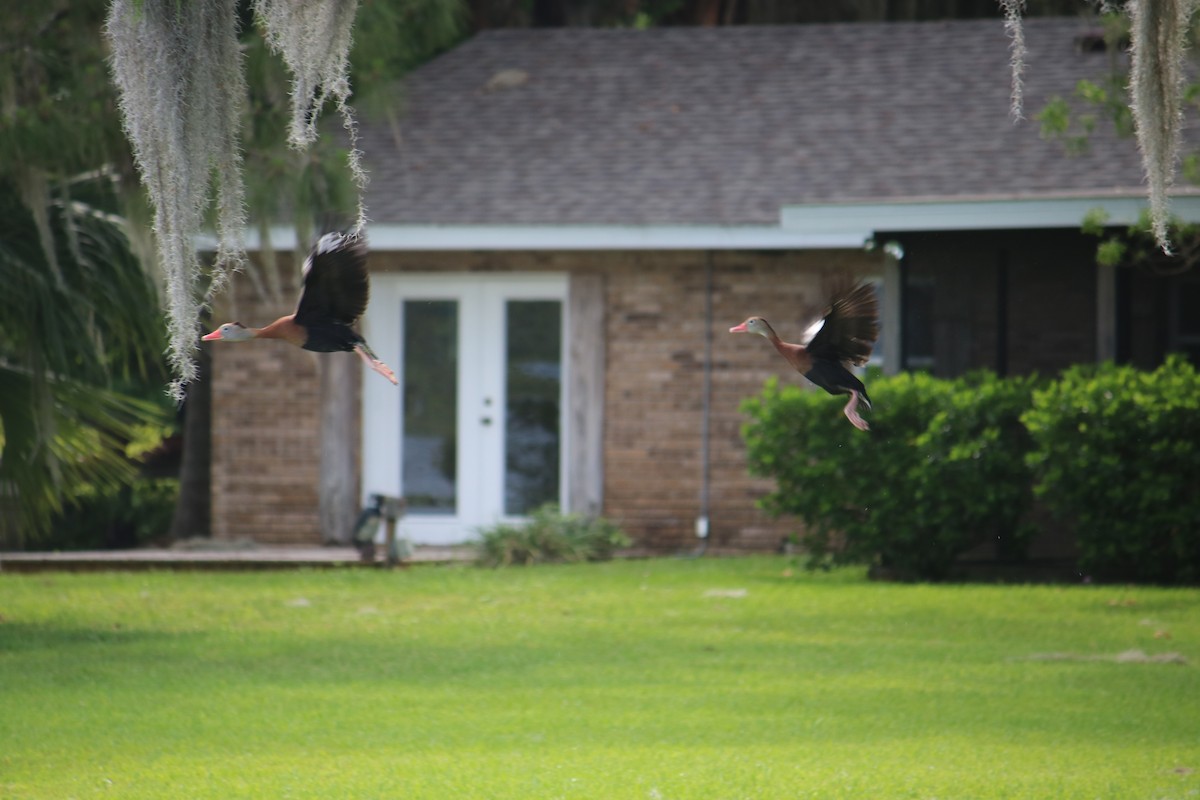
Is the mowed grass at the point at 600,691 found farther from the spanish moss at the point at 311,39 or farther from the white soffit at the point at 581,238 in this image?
the white soffit at the point at 581,238

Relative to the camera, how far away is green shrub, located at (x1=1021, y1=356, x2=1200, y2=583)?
10.1 m

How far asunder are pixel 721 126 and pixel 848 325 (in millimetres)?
11319

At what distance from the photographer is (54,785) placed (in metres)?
5.61

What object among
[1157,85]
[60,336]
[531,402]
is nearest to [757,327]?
[1157,85]

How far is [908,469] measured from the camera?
10750mm

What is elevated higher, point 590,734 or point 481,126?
point 481,126

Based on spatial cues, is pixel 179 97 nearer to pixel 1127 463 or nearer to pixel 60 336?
pixel 60 336

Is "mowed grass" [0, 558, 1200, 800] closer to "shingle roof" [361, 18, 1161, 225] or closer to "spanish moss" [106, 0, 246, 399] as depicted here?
"spanish moss" [106, 0, 246, 399]

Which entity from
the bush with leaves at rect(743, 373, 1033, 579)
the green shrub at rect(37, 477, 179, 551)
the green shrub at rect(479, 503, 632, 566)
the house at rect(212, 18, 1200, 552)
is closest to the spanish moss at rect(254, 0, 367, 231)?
the bush with leaves at rect(743, 373, 1033, 579)

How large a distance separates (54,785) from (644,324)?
8.46 metres

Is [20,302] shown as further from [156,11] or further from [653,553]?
[653,553]

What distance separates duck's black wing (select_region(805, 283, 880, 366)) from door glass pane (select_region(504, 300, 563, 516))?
1016cm

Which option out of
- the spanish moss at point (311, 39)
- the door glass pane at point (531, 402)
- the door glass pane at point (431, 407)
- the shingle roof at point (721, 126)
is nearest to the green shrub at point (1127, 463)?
the shingle roof at point (721, 126)

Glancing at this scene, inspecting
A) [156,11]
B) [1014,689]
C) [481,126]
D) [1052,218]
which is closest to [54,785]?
[156,11]
